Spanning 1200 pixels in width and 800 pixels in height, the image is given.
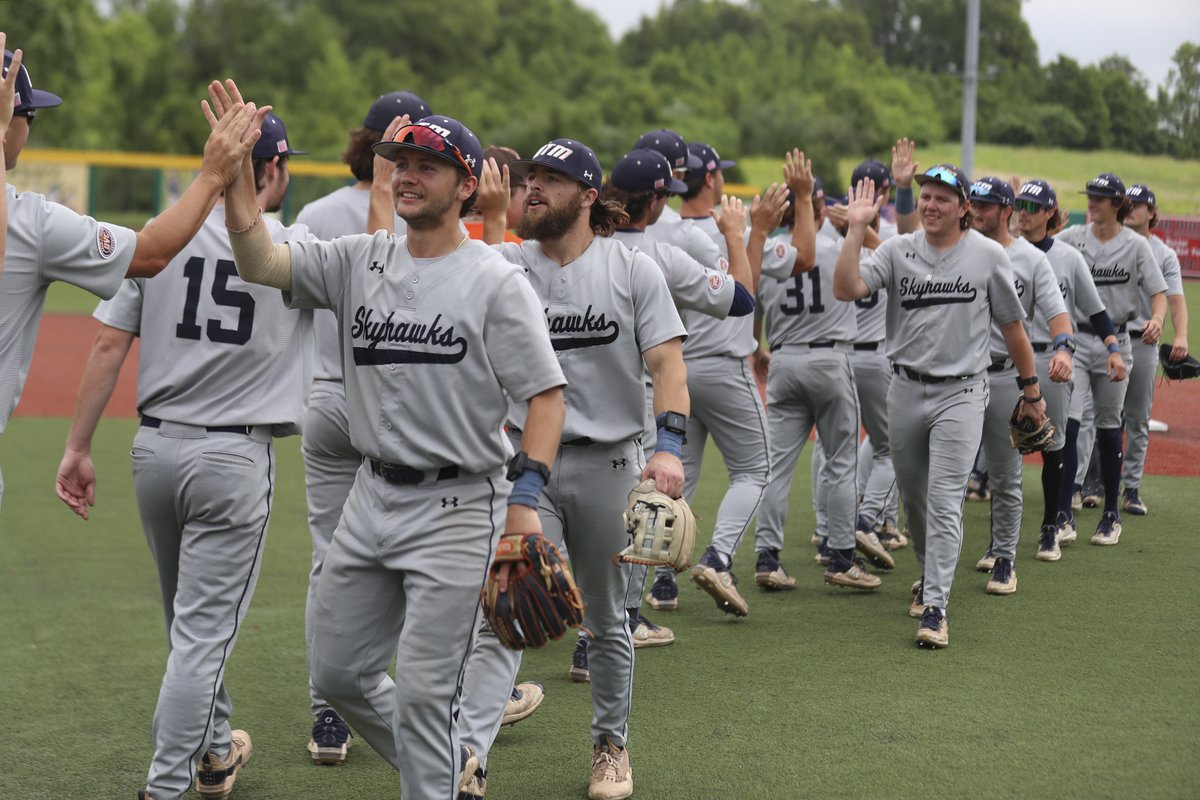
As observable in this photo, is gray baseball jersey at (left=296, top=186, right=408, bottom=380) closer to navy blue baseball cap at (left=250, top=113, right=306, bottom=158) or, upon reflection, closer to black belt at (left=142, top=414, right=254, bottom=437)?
navy blue baseball cap at (left=250, top=113, right=306, bottom=158)

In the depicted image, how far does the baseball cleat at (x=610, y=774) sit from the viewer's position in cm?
449

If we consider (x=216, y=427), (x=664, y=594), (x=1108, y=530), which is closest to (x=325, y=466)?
(x=216, y=427)

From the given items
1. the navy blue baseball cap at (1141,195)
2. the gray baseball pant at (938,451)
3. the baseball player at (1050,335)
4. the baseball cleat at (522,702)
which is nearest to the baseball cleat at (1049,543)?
the baseball player at (1050,335)

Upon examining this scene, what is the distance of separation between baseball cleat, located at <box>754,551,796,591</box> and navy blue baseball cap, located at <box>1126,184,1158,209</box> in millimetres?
4004

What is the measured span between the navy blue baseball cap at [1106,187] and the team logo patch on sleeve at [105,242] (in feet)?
23.8

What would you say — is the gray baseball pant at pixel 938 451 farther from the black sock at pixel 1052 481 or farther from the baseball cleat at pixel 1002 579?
the black sock at pixel 1052 481

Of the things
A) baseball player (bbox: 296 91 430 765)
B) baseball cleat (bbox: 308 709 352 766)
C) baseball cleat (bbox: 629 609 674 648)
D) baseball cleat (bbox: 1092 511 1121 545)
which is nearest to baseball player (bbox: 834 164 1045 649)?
baseball cleat (bbox: 629 609 674 648)

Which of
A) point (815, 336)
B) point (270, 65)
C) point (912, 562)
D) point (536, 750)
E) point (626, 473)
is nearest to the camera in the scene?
point (626, 473)

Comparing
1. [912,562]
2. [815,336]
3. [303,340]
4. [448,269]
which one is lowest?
[912,562]

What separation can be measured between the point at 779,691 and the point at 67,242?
11.2ft

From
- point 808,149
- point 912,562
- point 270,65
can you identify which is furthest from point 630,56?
point 912,562

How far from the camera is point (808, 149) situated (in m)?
38.8

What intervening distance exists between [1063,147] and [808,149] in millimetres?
26290

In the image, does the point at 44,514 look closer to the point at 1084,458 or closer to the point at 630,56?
the point at 1084,458
